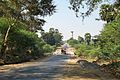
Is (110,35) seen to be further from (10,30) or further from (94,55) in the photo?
(94,55)

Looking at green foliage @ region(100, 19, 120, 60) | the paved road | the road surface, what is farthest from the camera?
green foliage @ region(100, 19, 120, 60)

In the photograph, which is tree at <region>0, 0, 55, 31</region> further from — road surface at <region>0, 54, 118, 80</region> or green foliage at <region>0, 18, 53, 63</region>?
road surface at <region>0, 54, 118, 80</region>

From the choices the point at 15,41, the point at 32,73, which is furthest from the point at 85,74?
the point at 15,41

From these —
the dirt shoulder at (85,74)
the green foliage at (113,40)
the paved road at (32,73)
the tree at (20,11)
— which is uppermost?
the tree at (20,11)

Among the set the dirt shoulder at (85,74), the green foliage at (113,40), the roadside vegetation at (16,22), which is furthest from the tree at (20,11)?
the dirt shoulder at (85,74)

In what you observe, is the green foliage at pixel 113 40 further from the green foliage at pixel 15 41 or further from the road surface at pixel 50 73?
the green foliage at pixel 15 41

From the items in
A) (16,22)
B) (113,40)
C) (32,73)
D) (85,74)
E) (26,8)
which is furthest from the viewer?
(16,22)

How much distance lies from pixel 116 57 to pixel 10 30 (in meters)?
18.4

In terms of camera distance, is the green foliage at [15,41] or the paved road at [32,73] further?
the green foliage at [15,41]

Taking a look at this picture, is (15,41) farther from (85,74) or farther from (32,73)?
(85,74)

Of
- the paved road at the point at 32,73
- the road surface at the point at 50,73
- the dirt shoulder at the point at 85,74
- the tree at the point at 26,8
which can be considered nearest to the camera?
the paved road at the point at 32,73

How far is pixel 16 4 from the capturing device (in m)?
40.3

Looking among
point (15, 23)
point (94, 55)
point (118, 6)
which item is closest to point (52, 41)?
point (94, 55)

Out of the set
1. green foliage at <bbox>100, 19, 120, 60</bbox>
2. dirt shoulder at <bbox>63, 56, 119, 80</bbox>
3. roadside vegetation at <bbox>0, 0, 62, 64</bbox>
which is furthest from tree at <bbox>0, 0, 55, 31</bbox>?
dirt shoulder at <bbox>63, 56, 119, 80</bbox>
